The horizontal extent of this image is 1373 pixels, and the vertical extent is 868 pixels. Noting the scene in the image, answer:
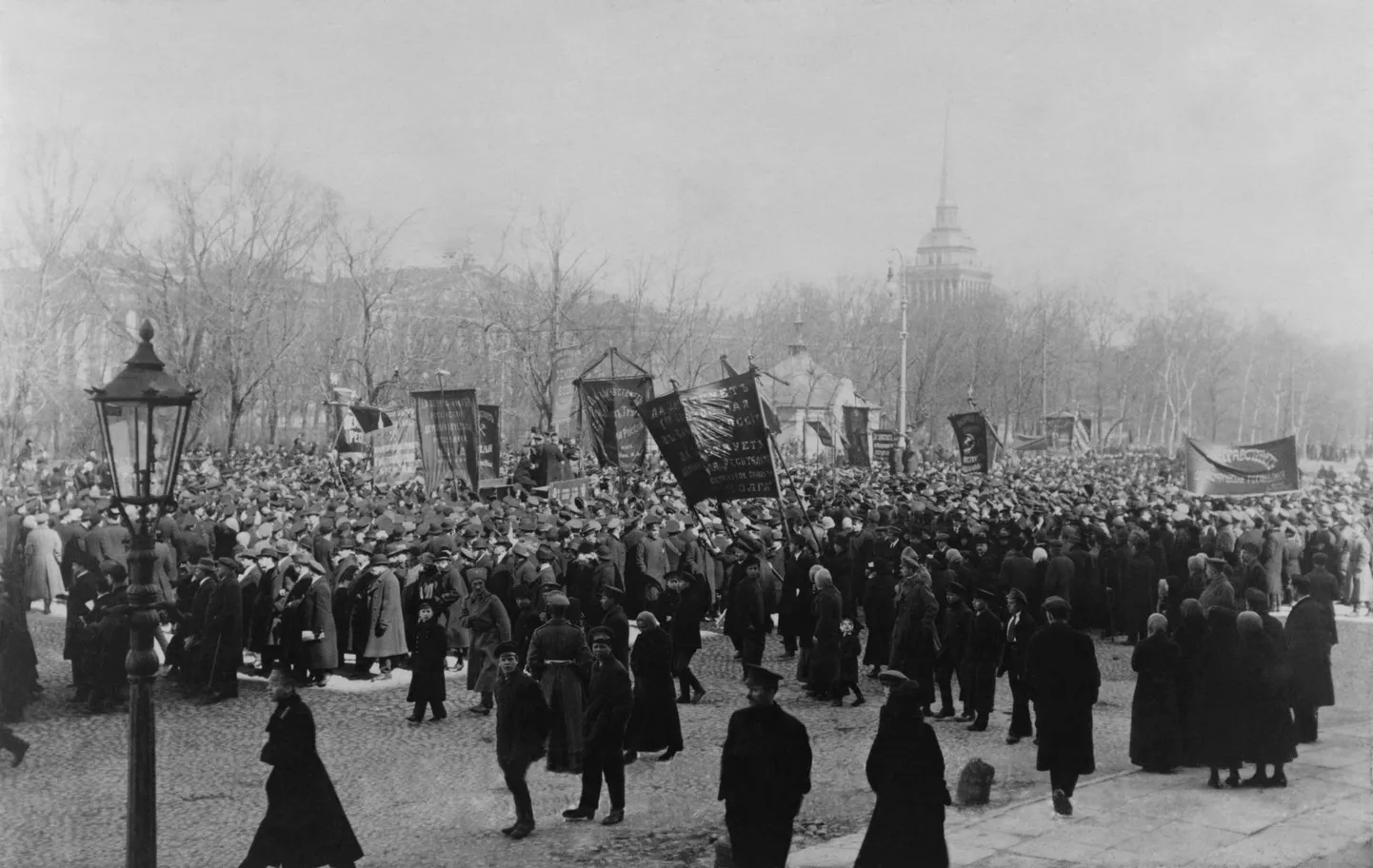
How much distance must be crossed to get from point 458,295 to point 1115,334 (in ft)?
139

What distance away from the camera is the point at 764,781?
7.65 m

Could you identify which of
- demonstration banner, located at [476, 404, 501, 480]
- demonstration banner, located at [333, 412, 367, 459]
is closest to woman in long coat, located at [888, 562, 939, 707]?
demonstration banner, located at [476, 404, 501, 480]

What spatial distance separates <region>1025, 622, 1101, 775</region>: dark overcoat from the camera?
9648 millimetres

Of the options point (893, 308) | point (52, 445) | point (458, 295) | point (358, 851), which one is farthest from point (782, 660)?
point (893, 308)

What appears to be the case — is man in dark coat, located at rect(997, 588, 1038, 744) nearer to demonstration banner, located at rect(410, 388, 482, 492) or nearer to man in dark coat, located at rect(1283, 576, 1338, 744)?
man in dark coat, located at rect(1283, 576, 1338, 744)

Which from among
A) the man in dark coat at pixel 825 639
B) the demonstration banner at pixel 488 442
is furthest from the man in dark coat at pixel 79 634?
the demonstration banner at pixel 488 442

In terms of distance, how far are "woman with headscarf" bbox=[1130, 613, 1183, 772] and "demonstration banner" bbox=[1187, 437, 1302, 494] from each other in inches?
436

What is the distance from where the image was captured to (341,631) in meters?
15.1

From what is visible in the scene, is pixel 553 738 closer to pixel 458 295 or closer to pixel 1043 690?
pixel 1043 690

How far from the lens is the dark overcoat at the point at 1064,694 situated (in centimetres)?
965

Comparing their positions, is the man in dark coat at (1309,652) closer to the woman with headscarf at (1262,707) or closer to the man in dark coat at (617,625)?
the woman with headscarf at (1262,707)

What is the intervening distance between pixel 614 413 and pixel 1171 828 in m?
15.0

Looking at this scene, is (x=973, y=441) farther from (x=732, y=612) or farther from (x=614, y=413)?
(x=732, y=612)

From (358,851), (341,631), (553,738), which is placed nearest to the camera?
(358,851)
